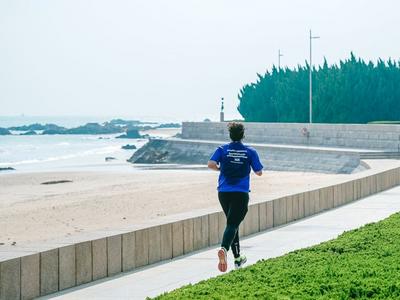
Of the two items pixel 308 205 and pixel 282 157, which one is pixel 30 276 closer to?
pixel 308 205

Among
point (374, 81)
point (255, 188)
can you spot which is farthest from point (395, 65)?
point (255, 188)

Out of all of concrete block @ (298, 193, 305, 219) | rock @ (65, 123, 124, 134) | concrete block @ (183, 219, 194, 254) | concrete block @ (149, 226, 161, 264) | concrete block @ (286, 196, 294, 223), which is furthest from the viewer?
rock @ (65, 123, 124, 134)

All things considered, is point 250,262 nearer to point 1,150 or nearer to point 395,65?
point 395,65

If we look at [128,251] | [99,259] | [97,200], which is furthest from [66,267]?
[97,200]

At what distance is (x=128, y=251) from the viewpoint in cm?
1138

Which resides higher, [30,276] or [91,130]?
[30,276]

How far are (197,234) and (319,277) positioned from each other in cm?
422

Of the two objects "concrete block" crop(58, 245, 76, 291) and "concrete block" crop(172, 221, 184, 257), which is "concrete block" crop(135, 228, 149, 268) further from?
"concrete block" crop(58, 245, 76, 291)

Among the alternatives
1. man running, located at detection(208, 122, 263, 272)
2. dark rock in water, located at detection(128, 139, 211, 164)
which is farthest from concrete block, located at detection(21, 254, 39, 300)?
dark rock in water, located at detection(128, 139, 211, 164)

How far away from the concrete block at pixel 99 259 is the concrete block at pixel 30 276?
1094 millimetres

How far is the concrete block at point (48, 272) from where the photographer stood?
969 centimetres

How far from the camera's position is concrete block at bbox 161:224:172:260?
1221 centimetres

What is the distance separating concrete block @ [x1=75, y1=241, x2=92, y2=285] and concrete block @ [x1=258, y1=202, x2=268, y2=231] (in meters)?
5.34

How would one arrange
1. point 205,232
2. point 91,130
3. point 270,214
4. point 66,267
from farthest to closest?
point 91,130
point 270,214
point 205,232
point 66,267
